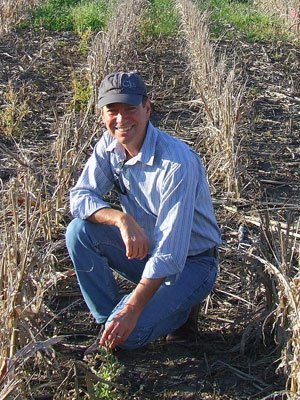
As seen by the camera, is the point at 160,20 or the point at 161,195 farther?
the point at 160,20

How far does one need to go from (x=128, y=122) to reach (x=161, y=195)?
30cm

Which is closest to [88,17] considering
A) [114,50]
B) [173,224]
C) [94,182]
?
[114,50]

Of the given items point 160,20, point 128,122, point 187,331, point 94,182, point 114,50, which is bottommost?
point 187,331

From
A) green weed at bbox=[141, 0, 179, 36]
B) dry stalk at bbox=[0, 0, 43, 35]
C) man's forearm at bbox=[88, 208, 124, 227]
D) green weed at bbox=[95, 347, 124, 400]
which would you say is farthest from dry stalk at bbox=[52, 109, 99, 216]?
dry stalk at bbox=[0, 0, 43, 35]

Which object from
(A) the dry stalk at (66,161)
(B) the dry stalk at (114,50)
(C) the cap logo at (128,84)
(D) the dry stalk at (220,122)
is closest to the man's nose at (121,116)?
(C) the cap logo at (128,84)

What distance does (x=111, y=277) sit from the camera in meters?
3.04

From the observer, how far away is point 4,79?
7.58 meters

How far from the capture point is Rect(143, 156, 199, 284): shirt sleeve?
8.84 feet

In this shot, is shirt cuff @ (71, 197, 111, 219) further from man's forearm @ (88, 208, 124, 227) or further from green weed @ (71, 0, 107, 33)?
green weed @ (71, 0, 107, 33)

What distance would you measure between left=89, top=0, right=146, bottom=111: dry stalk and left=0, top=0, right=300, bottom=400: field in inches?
1.0

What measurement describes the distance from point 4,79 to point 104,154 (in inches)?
188

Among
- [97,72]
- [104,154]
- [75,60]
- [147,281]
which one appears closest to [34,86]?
[97,72]

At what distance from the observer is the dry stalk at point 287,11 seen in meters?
10.9

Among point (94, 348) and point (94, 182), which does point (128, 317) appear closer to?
point (94, 348)
